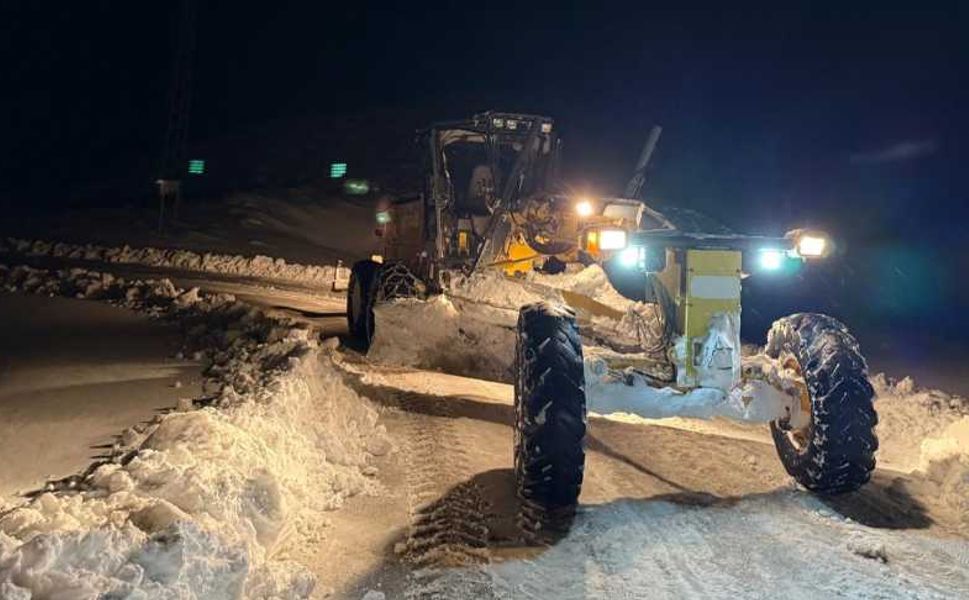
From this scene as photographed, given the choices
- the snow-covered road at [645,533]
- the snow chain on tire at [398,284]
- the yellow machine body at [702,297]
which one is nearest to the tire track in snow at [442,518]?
the snow-covered road at [645,533]

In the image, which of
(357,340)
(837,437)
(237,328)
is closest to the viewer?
(837,437)

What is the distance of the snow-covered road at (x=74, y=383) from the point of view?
6262 mm

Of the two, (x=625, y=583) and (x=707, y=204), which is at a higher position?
(x=707, y=204)

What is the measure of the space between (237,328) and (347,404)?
140 inches

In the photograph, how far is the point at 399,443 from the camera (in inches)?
309

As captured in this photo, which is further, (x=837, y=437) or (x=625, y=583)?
(x=837, y=437)

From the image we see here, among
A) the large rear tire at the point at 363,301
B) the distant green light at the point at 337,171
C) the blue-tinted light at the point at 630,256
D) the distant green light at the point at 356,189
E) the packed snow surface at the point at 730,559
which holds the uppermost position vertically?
the distant green light at the point at 337,171

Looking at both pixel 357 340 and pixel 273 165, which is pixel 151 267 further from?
pixel 273 165

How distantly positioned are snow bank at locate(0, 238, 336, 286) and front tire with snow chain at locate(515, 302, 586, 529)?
16759 mm

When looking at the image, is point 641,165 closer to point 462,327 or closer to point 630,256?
point 462,327

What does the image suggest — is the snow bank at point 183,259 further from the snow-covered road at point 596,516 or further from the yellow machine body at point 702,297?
the yellow machine body at point 702,297

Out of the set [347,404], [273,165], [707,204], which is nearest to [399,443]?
[347,404]

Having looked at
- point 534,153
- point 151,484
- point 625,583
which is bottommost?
point 625,583

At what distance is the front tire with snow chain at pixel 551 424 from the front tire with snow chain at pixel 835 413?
1813 millimetres
